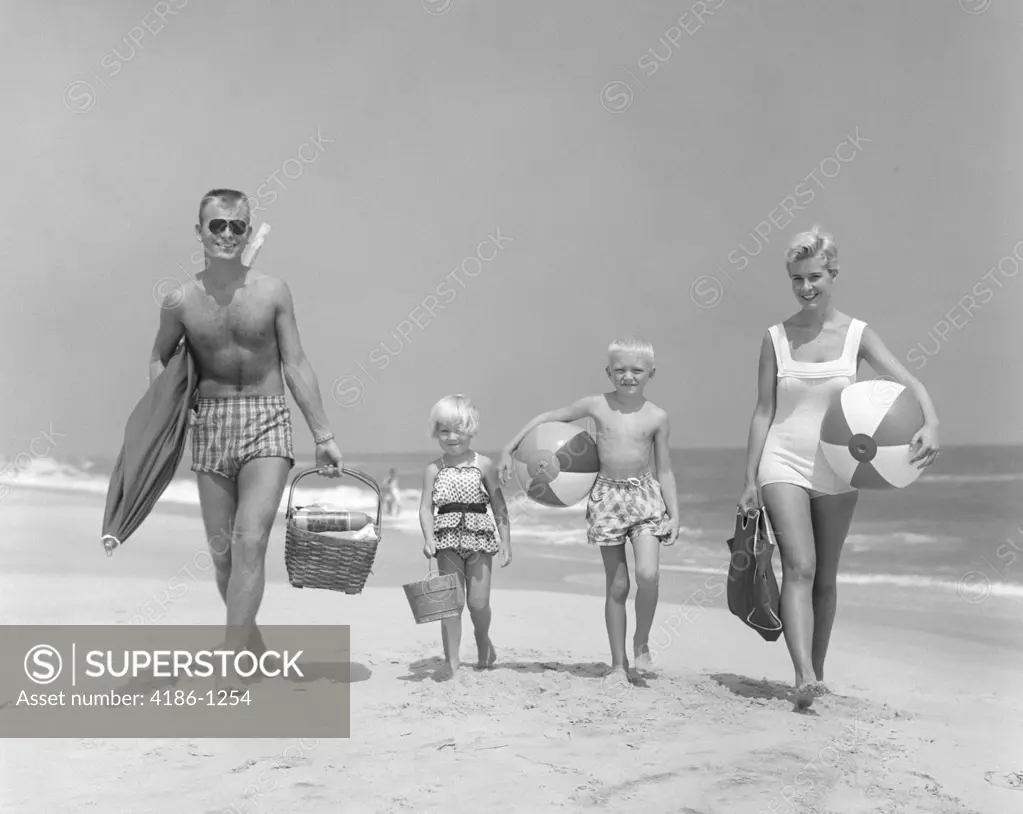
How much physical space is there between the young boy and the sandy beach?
547 mm

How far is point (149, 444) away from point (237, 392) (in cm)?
51

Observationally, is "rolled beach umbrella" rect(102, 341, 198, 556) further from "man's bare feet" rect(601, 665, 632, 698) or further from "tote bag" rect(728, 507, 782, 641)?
"tote bag" rect(728, 507, 782, 641)

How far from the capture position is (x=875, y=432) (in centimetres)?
482

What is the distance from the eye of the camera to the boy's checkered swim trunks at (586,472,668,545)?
5602 millimetres

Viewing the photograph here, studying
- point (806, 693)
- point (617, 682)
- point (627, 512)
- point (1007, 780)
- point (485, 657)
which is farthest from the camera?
point (485, 657)

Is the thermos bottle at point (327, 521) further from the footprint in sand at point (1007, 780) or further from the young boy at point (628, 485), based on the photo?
the footprint in sand at point (1007, 780)

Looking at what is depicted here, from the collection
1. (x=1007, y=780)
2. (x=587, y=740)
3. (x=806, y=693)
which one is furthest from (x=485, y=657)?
(x=1007, y=780)

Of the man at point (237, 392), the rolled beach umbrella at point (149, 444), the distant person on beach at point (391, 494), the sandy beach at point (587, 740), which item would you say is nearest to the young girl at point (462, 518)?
the sandy beach at point (587, 740)

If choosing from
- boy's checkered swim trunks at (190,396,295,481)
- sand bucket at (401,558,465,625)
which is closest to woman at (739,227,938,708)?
sand bucket at (401,558,465,625)

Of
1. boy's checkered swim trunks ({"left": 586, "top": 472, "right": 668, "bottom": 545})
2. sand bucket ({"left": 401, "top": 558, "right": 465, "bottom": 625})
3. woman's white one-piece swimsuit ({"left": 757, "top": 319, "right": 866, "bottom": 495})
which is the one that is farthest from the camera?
boy's checkered swim trunks ({"left": 586, "top": 472, "right": 668, "bottom": 545})

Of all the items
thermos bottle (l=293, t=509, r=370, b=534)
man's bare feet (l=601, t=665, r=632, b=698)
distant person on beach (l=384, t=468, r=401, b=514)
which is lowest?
man's bare feet (l=601, t=665, r=632, b=698)

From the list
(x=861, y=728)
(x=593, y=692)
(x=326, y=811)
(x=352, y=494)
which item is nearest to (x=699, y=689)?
(x=593, y=692)

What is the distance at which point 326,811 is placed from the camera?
12.1ft

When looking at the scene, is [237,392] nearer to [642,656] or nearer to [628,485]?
[628,485]
